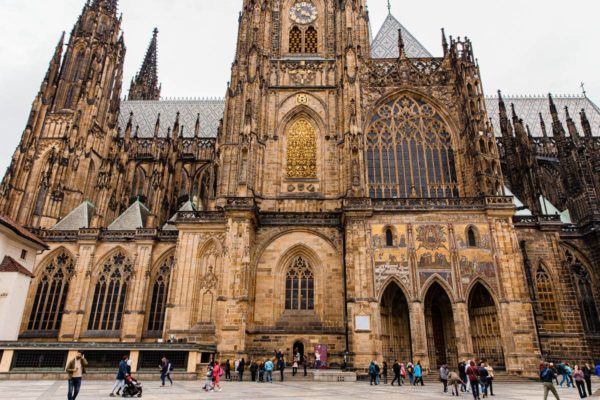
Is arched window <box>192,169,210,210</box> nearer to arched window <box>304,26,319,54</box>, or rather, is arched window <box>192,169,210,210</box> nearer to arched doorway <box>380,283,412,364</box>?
arched window <box>304,26,319,54</box>

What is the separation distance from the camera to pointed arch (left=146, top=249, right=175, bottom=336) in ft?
89.3

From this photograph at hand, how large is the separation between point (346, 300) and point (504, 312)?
830 centimetres

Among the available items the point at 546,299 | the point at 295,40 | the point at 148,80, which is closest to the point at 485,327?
the point at 546,299

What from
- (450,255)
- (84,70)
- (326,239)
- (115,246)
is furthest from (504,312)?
(84,70)

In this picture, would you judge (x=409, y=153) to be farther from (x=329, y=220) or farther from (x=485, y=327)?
(x=485, y=327)

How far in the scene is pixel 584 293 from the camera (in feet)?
89.7

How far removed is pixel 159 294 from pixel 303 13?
24.5 m

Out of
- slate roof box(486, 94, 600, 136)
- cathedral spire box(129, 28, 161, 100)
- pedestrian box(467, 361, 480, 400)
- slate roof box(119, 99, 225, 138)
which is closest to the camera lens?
pedestrian box(467, 361, 480, 400)

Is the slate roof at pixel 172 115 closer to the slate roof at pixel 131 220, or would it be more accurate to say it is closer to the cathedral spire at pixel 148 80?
the cathedral spire at pixel 148 80

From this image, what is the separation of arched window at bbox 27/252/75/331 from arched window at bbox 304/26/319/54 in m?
24.1

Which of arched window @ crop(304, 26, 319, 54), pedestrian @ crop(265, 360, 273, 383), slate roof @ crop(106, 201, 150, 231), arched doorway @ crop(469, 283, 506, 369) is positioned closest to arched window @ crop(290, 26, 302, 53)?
arched window @ crop(304, 26, 319, 54)

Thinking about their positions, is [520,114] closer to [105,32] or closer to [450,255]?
[450,255]

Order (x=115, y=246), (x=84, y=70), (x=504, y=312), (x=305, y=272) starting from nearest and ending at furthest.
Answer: (x=504, y=312) < (x=305, y=272) < (x=115, y=246) < (x=84, y=70)

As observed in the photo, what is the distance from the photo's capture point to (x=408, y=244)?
75.2ft
